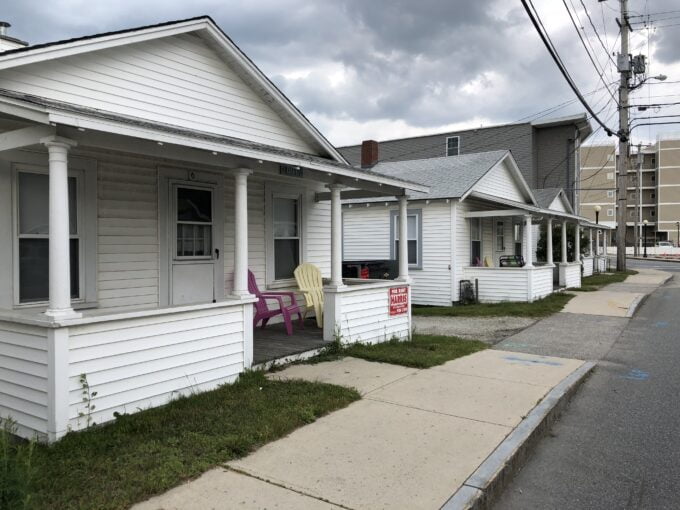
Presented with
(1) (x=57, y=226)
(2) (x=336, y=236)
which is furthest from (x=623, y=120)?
(1) (x=57, y=226)

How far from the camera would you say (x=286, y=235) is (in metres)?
9.81

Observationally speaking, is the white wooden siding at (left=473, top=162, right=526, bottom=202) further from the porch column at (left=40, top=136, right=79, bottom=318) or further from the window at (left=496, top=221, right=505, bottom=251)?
the porch column at (left=40, top=136, right=79, bottom=318)

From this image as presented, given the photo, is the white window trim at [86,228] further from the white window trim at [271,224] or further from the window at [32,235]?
the white window trim at [271,224]

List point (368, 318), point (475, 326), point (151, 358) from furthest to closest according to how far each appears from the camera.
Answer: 1. point (475, 326)
2. point (368, 318)
3. point (151, 358)

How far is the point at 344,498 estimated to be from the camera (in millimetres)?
3455

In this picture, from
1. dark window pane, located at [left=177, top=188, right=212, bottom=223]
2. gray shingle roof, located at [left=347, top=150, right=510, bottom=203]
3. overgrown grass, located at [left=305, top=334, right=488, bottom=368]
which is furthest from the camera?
gray shingle roof, located at [left=347, top=150, right=510, bottom=203]

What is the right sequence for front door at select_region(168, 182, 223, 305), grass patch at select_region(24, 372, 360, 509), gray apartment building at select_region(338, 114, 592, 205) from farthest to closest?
1. gray apartment building at select_region(338, 114, 592, 205)
2. front door at select_region(168, 182, 223, 305)
3. grass patch at select_region(24, 372, 360, 509)

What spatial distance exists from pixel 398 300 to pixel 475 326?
3.00 metres

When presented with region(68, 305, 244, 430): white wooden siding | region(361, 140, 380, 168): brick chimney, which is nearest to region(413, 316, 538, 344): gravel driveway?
region(68, 305, 244, 430): white wooden siding

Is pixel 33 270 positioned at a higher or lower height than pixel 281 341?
higher

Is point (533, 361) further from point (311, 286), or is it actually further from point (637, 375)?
point (311, 286)

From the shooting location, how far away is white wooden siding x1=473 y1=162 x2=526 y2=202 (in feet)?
54.7

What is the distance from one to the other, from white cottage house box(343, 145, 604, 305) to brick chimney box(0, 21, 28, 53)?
9335 mm

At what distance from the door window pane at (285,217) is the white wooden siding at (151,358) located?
3.62 m
